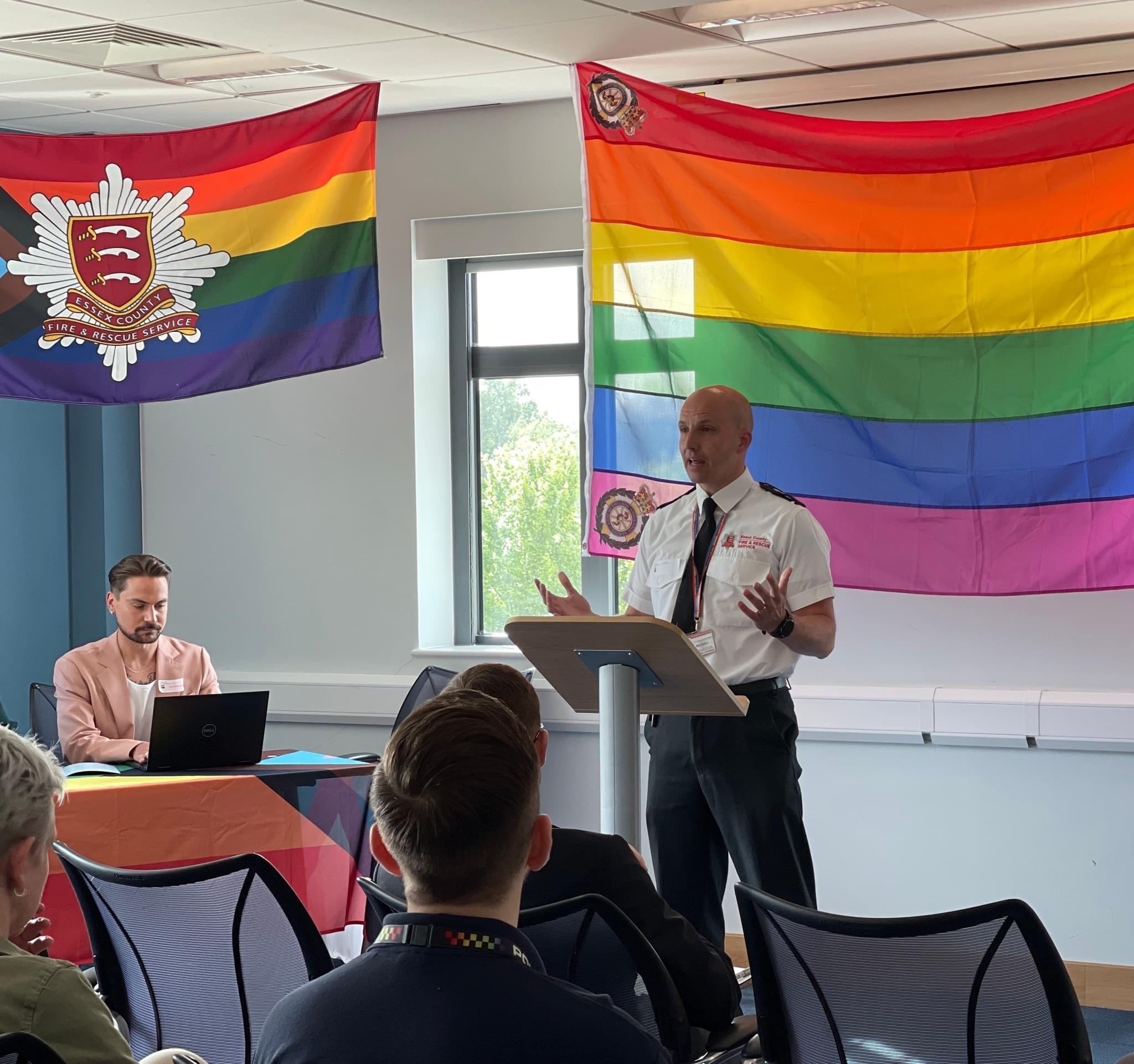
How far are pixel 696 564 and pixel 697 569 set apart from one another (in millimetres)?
13

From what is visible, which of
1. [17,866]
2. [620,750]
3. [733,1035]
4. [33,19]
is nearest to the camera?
[17,866]

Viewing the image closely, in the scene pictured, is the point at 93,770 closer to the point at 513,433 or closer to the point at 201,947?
the point at 201,947

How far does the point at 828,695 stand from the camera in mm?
4684

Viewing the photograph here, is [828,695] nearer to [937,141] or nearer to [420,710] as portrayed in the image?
[937,141]

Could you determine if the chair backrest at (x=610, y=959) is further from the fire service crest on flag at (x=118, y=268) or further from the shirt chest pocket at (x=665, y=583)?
the fire service crest on flag at (x=118, y=268)

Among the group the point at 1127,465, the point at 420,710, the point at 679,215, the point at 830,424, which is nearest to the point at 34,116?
the point at 679,215

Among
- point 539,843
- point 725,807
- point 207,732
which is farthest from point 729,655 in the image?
point 539,843

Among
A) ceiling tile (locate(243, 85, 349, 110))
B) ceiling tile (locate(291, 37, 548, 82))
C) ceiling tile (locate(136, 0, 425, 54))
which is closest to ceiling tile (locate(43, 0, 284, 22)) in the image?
ceiling tile (locate(136, 0, 425, 54))

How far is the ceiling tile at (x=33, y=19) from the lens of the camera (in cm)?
396

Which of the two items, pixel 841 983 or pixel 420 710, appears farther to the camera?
pixel 841 983

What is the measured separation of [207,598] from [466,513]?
1.12m

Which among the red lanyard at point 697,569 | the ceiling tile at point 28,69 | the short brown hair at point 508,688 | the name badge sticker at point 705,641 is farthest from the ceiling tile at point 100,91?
the short brown hair at point 508,688

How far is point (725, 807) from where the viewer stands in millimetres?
3557

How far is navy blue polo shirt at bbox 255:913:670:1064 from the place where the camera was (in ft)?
4.25
